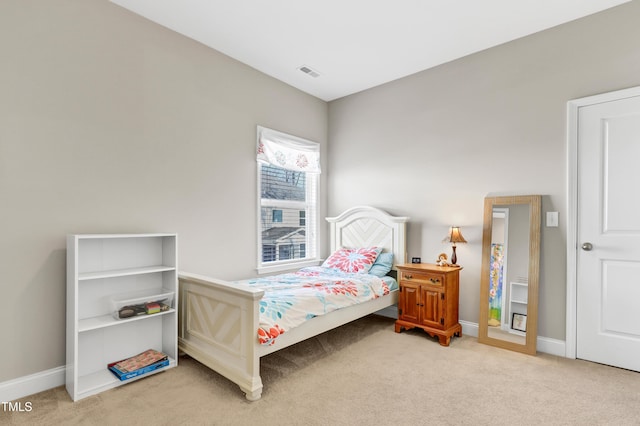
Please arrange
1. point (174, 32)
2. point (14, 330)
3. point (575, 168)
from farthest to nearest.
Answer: point (174, 32) → point (575, 168) → point (14, 330)

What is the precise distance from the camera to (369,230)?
3969mm

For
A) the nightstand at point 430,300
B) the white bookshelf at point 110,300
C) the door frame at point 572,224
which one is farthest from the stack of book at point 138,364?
the door frame at point 572,224

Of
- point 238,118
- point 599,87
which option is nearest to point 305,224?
point 238,118

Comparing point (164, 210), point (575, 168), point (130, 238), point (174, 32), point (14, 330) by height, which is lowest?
point (14, 330)

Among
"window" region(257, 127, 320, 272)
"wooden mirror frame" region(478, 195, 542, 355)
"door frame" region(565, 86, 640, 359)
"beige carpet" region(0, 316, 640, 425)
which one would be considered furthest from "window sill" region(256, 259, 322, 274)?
"door frame" region(565, 86, 640, 359)

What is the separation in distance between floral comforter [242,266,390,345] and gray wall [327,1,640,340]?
88 centimetres

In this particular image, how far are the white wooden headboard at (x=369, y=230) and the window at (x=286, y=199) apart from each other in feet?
1.10

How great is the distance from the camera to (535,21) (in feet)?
9.07

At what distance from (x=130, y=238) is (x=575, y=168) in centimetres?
365

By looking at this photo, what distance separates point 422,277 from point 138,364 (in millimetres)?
2490

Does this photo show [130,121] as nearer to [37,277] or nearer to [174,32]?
[174,32]

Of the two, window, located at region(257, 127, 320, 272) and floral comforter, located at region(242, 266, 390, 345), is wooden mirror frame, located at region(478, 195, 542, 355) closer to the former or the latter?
floral comforter, located at region(242, 266, 390, 345)

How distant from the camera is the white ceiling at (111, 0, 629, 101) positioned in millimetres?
2568

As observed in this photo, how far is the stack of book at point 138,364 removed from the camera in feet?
7.41
